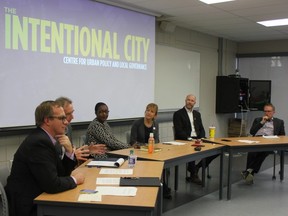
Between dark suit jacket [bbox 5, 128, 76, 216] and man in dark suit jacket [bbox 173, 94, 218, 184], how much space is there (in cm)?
307

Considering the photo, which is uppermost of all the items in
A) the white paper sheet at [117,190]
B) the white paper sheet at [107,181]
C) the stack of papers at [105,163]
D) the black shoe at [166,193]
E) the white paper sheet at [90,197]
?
the stack of papers at [105,163]

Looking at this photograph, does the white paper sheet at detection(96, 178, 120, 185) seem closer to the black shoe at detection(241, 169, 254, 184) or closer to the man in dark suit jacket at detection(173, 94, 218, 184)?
the man in dark suit jacket at detection(173, 94, 218, 184)

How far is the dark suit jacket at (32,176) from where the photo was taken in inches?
87.8

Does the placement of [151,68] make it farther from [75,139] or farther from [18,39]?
[18,39]

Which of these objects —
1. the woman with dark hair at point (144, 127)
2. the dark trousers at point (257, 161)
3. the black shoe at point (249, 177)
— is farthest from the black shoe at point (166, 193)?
the dark trousers at point (257, 161)

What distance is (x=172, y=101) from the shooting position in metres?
6.94

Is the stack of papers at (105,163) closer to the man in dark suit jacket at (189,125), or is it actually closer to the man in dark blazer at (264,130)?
the man in dark suit jacket at (189,125)

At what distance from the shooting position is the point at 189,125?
530cm

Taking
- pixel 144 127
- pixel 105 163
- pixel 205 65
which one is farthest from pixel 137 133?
pixel 205 65

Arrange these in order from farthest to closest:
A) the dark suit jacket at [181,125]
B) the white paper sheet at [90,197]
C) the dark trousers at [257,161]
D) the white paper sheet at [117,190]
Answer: the dark trousers at [257,161] → the dark suit jacket at [181,125] → the white paper sheet at [117,190] → the white paper sheet at [90,197]

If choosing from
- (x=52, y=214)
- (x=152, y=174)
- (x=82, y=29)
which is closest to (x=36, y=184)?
(x=52, y=214)

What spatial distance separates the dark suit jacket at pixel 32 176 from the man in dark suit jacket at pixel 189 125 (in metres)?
3.07

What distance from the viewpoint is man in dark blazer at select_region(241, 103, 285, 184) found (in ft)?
18.0

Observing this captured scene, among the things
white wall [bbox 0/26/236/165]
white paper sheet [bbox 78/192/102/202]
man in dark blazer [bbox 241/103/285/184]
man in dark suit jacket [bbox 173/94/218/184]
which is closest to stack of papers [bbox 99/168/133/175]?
white paper sheet [bbox 78/192/102/202]
